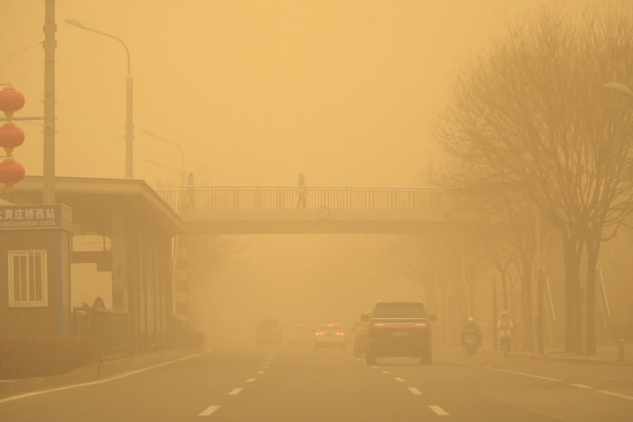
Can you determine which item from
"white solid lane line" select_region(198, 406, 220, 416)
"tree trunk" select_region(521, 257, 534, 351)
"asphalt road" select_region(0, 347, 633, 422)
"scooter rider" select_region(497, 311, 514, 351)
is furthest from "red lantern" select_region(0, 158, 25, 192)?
"tree trunk" select_region(521, 257, 534, 351)

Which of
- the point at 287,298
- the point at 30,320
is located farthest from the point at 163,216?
the point at 287,298

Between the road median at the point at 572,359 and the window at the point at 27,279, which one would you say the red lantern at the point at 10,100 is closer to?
the window at the point at 27,279

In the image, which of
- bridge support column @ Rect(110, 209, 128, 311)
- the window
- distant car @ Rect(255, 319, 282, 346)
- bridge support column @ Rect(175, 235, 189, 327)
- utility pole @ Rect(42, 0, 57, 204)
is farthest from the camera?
distant car @ Rect(255, 319, 282, 346)

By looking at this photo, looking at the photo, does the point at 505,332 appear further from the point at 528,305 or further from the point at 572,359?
the point at 528,305

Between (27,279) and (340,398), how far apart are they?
10877 millimetres

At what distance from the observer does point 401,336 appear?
3156 centimetres

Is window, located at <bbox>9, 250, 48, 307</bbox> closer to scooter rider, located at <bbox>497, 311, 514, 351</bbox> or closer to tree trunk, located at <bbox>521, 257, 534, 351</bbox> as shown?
scooter rider, located at <bbox>497, 311, 514, 351</bbox>

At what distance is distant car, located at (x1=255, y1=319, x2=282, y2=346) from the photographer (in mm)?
74125

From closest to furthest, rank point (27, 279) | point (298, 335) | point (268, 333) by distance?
point (27, 279), point (268, 333), point (298, 335)

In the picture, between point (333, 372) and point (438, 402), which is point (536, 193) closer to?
point (333, 372)

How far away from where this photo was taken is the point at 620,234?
231 ft

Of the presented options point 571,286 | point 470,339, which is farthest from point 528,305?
point 571,286

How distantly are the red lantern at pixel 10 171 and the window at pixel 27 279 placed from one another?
3.24m

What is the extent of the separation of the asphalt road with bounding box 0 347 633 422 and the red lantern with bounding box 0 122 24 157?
17.2 ft
